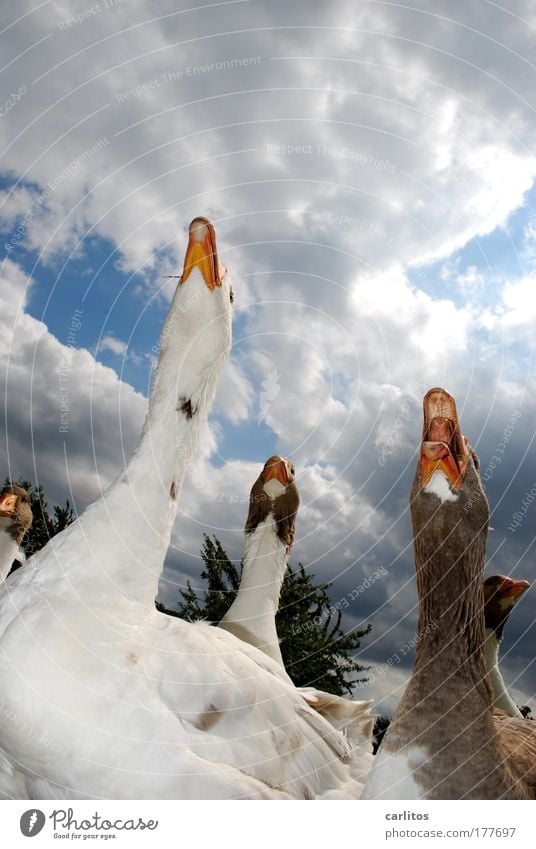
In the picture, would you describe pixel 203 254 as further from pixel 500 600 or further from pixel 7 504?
pixel 500 600

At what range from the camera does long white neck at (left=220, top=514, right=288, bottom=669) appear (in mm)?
7090

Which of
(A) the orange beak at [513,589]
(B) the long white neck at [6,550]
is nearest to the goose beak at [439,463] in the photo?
(A) the orange beak at [513,589]

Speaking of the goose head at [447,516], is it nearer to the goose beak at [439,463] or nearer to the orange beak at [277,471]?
the goose beak at [439,463]

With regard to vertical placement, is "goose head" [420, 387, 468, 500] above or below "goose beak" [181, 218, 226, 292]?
below

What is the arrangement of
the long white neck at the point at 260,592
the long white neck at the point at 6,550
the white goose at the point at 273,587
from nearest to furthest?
the white goose at the point at 273,587 < the long white neck at the point at 260,592 < the long white neck at the point at 6,550

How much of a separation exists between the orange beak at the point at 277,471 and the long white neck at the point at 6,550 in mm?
3805

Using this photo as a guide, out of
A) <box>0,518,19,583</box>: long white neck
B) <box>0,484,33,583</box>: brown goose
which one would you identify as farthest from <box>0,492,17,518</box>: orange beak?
<box>0,518,19,583</box>: long white neck

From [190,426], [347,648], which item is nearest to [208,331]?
[190,426]

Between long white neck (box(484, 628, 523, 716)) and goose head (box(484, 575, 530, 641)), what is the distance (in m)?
0.12

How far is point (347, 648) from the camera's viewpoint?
11562 millimetres

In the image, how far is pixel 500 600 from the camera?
8.09 m

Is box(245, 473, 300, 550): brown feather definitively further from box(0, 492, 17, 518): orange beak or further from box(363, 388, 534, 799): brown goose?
box(363, 388, 534, 799): brown goose

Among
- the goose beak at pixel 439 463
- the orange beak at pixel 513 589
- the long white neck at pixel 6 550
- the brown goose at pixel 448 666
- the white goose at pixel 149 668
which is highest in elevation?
the orange beak at pixel 513 589

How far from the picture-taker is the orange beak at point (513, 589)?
26.5ft
